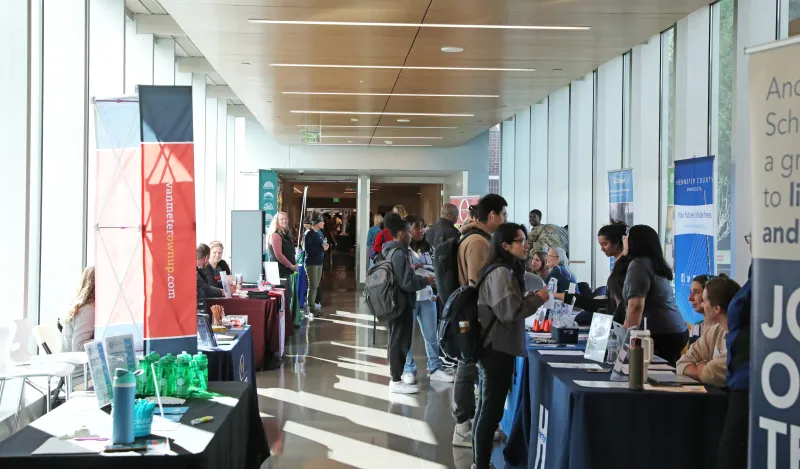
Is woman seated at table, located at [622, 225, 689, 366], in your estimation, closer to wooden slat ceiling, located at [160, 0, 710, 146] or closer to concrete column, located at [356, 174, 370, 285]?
wooden slat ceiling, located at [160, 0, 710, 146]

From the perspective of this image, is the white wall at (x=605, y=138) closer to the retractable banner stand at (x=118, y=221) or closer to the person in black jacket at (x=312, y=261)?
the person in black jacket at (x=312, y=261)

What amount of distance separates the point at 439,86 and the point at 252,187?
30.6 ft

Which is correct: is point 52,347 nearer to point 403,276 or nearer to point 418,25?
point 403,276

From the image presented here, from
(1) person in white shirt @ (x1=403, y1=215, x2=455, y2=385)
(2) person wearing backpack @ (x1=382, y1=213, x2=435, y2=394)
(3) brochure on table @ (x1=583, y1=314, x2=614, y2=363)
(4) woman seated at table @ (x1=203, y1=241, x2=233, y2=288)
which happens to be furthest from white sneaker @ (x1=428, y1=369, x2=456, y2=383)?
(3) brochure on table @ (x1=583, y1=314, x2=614, y2=363)

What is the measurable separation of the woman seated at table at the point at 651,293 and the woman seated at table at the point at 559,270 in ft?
7.19

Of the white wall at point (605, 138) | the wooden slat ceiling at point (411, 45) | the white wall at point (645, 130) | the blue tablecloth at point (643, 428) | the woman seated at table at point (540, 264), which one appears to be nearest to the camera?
the blue tablecloth at point (643, 428)

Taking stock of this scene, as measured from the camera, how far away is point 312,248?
14.2m

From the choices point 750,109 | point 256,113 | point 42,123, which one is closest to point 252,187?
point 256,113

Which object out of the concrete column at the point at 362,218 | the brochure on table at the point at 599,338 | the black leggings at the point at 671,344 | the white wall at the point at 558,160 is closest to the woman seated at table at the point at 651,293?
the black leggings at the point at 671,344

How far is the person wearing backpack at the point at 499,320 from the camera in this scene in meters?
4.53

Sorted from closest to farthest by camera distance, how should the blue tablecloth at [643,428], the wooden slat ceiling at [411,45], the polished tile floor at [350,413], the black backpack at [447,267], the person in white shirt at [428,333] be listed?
the blue tablecloth at [643,428] → the polished tile floor at [350,413] → the black backpack at [447,267] → the wooden slat ceiling at [411,45] → the person in white shirt at [428,333]

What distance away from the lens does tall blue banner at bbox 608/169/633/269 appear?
906cm

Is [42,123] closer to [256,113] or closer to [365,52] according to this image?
[365,52]

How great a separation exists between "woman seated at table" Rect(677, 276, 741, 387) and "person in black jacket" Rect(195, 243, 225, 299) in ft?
14.6
